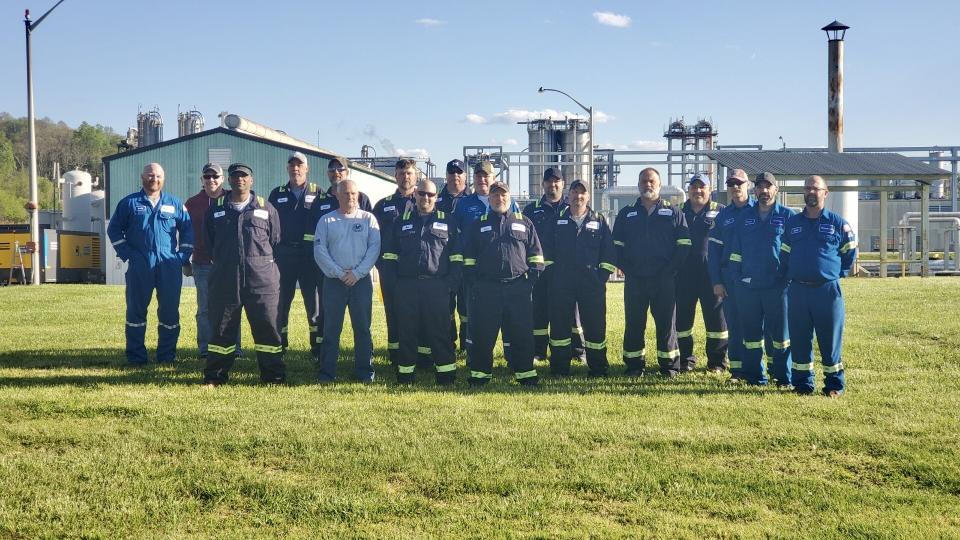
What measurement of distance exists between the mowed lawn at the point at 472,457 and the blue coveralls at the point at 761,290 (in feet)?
1.51

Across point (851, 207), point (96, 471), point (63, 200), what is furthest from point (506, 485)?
point (63, 200)

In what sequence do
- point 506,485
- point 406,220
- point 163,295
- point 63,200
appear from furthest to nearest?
point 63,200 → point 163,295 → point 406,220 → point 506,485

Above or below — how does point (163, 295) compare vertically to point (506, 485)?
above

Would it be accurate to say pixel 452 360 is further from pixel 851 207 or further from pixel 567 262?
pixel 851 207

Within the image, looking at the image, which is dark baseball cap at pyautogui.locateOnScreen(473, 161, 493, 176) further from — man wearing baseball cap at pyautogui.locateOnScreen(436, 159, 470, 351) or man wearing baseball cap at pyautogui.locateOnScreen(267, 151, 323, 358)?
man wearing baseball cap at pyautogui.locateOnScreen(267, 151, 323, 358)

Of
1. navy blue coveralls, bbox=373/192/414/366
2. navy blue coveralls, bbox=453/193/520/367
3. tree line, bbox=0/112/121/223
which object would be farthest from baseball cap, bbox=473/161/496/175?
tree line, bbox=0/112/121/223

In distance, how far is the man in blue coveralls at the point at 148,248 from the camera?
9273 millimetres

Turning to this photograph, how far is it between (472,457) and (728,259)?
162 inches

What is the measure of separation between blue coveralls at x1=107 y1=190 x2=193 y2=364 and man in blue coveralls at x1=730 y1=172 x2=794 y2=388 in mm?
5961

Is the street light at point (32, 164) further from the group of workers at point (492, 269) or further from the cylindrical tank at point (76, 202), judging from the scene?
the group of workers at point (492, 269)

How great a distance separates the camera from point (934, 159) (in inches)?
1734

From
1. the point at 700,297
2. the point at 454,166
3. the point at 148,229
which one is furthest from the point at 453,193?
the point at 148,229

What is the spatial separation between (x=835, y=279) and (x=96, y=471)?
20.5ft

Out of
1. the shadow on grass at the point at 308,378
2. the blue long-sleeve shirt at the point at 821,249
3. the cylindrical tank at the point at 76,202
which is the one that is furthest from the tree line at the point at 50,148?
the blue long-sleeve shirt at the point at 821,249
